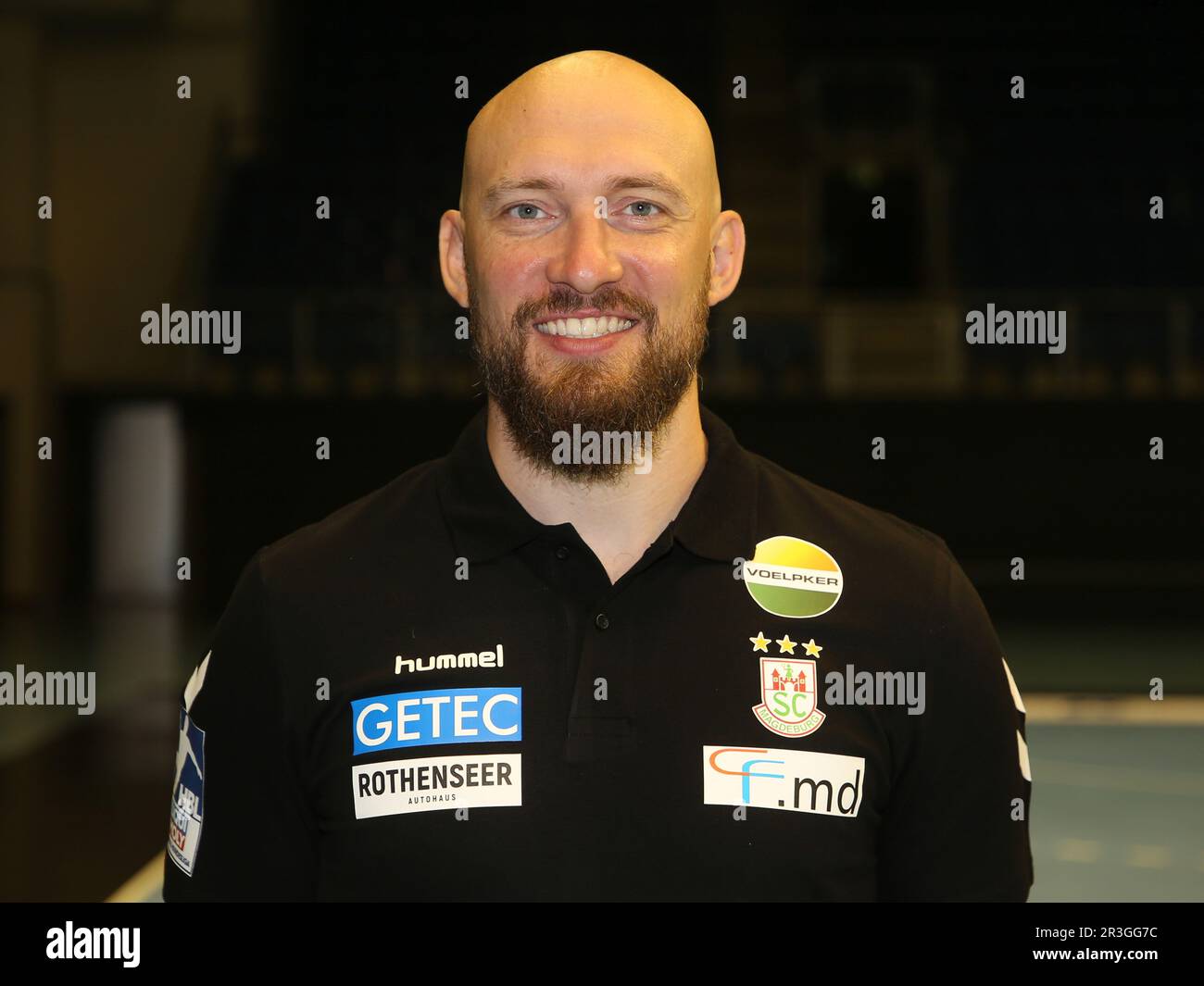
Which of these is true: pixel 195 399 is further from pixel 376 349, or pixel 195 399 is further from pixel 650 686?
pixel 650 686

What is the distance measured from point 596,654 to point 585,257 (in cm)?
49

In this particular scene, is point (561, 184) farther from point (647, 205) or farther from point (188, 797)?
point (188, 797)

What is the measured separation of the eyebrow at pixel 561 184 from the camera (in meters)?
1.77

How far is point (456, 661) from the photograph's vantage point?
5.78ft

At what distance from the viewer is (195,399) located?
36.7 feet

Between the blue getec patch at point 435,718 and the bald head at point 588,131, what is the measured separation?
2.06ft

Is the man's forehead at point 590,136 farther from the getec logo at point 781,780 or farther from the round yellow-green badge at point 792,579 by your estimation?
the getec logo at point 781,780

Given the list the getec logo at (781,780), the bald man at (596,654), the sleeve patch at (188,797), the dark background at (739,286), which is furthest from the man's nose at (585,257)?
the dark background at (739,286)

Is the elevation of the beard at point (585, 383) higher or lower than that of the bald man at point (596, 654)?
higher

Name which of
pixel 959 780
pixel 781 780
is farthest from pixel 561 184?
pixel 959 780

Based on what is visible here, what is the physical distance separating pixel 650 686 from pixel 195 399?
1009cm

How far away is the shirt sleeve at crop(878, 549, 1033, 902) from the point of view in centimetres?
178

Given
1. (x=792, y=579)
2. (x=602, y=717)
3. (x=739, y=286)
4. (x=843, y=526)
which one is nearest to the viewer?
(x=602, y=717)
